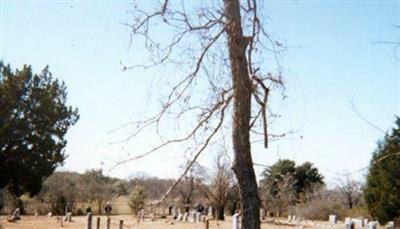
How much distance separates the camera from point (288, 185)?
58812 millimetres

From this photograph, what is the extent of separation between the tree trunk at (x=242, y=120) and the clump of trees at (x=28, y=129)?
30.2 meters

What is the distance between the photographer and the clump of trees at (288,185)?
54.0 meters

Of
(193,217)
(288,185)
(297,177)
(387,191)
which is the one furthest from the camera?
(297,177)

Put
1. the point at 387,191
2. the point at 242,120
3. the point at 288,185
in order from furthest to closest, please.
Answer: the point at 288,185, the point at 387,191, the point at 242,120

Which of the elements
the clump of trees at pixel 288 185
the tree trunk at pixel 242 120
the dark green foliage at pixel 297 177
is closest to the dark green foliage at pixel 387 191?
the clump of trees at pixel 288 185

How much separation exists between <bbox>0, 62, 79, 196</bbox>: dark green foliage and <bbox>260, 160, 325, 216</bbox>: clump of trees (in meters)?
23.6

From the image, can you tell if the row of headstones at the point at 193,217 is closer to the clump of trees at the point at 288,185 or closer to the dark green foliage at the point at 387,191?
Answer: the dark green foliage at the point at 387,191

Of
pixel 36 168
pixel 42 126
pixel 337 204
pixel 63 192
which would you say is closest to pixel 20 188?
pixel 36 168

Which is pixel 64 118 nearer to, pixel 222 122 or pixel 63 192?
pixel 63 192

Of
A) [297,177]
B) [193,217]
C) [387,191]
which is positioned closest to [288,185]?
[297,177]

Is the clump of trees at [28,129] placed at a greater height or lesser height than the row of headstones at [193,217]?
greater

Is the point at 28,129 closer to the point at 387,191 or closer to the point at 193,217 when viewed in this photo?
the point at 193,217

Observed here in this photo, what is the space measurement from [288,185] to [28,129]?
1303 inches

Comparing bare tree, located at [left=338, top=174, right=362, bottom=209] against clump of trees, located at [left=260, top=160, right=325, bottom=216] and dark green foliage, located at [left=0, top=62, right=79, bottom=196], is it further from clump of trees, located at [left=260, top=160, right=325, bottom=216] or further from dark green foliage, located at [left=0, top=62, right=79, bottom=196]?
dark green foliage, located at [left=0, top=62, right=79, bottom=196]
